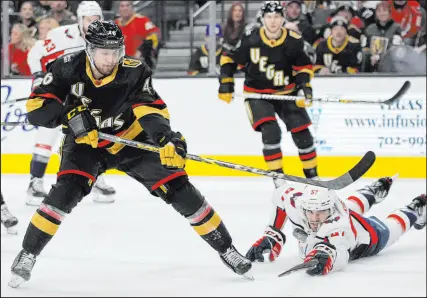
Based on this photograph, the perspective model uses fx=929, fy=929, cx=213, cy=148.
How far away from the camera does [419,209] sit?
4469 mm

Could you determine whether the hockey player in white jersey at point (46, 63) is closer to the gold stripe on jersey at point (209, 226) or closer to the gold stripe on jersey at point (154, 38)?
the gold stripe on jersey at point (154, 38)

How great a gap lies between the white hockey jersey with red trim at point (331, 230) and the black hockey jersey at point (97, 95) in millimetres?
750

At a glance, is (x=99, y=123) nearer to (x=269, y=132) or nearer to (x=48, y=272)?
(x=48, y=272)

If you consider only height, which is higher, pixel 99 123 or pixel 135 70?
pixel 135 70

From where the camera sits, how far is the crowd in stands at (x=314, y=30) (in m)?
6.60

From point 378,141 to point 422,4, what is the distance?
1.13 m

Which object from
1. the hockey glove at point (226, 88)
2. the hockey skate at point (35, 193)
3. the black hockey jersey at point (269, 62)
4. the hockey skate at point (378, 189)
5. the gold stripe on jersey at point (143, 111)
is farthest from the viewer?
the hockey skate at point (35, 193)

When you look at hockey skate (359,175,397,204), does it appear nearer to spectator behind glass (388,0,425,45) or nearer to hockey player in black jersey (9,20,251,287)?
hockey player in black jersey (9,20,251,287)

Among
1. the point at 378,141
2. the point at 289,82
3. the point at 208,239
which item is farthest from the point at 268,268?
the point at 378,141

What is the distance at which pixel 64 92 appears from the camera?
11.1 ft

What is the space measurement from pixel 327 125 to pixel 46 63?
87.7 inches

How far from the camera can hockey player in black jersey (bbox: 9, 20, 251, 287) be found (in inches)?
128

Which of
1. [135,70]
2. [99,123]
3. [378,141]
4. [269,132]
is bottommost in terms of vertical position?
[378,141]

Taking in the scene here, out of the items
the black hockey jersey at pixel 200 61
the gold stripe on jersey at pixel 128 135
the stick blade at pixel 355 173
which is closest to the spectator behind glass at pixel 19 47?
the black hockey jersey at pixel 200 61
